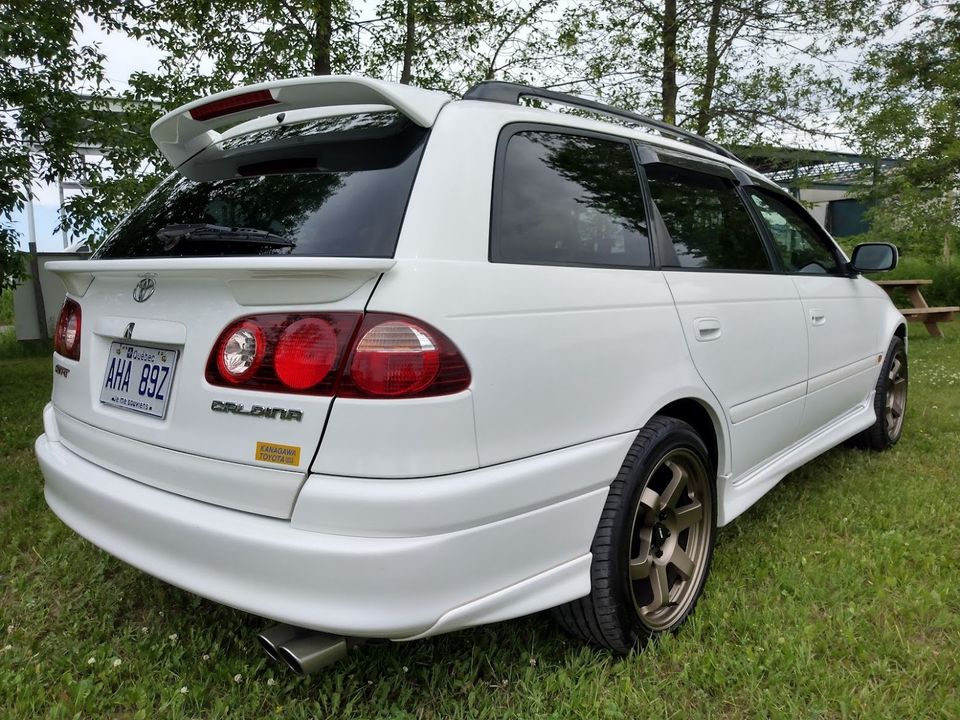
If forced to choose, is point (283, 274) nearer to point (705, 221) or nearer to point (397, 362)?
point (397, 362)

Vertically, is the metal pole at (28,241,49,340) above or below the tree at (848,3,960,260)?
below

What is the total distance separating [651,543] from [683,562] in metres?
0.20

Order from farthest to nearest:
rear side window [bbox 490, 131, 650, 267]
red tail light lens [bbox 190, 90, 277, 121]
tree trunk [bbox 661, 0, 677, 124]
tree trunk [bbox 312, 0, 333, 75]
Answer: tree trunk [bbox 661, 0, 677, 124] < tree trunk [bbox 312, 0, 333, 75] < red tail light lens [bbox 190, 90, 277, 121] < rear side window [bbox 490, 131, 650, 267]

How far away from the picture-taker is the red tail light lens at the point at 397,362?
1493 millimetres

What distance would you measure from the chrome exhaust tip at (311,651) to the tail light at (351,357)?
612 mm

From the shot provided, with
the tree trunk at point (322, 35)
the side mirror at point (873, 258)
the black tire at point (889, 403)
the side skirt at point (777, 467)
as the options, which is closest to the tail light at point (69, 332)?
the side skirt at point (777, 467)

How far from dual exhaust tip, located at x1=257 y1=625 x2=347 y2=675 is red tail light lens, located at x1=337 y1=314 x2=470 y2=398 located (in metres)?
0.62

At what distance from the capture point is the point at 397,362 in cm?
150

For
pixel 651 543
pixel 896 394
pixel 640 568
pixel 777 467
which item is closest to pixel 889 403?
pixel 896 394

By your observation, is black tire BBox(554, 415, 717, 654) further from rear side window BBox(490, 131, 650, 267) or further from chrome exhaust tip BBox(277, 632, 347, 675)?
chrome exhaust tip BBox(277, 632, 347, 675)

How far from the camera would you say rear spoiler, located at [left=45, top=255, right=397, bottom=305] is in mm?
1472

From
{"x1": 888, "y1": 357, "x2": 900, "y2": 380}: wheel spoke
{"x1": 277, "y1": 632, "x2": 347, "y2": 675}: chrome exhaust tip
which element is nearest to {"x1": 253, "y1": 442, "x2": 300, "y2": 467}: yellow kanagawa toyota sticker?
{"x1": 277, "y1": 632, "x2": 347, "y2": 675}: chrome exhaust tip

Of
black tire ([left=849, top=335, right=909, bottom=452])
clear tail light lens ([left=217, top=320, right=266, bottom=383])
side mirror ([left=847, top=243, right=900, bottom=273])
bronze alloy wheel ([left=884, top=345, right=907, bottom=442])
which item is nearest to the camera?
clear tail light lens ([left=217, top=320, right=266, bottom=383])

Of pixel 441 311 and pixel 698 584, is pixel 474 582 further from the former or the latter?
pixel 698 584
